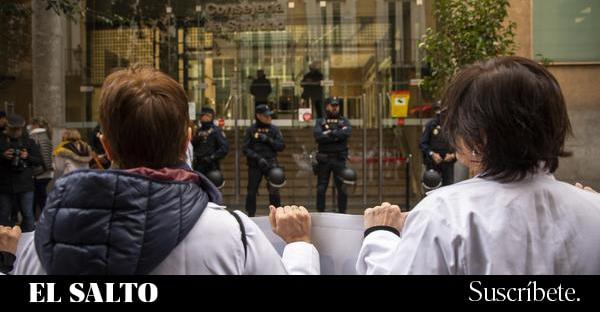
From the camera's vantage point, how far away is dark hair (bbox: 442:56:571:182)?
6.27 ft

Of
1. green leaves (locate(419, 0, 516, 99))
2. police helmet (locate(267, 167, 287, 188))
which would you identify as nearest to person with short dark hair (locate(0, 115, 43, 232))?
police helmet (locate(267, 167, 287, 188))

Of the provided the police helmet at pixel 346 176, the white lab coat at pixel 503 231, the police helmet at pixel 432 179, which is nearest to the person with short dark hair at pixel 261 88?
the police helmet at pixel 346 176

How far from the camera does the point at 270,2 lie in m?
17.3

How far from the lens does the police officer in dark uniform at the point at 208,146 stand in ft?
41.1

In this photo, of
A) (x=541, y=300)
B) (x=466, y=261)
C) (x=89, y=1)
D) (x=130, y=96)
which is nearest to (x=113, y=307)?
(x=130, y=96)

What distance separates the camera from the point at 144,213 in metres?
1.87

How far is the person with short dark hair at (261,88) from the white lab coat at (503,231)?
14.8 meters

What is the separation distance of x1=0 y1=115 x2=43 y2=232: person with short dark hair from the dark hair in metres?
8.70

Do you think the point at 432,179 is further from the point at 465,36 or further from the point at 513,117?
the point at 513,117

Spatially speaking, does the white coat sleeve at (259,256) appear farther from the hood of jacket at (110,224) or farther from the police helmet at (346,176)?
the police helmet at (346,176)

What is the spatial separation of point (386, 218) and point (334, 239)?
432mm

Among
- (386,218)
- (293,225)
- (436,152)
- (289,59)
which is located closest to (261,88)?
(289,59)

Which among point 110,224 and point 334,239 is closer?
point 110,224

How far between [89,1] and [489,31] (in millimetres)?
9981
